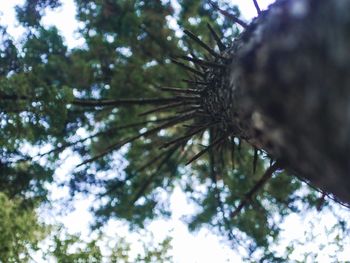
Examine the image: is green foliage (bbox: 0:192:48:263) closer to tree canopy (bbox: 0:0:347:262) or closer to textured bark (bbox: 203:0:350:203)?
tree canopy (bbox: 0:0:347:262)

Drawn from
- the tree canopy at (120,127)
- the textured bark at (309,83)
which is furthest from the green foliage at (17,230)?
the textured bark at (309,83)

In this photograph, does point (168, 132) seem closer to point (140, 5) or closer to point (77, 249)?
point (140, 5)

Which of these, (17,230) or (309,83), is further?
(17,230)

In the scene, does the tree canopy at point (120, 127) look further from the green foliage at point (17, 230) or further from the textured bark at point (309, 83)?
the textured bark at point (309, 83)

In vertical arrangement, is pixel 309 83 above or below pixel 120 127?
below

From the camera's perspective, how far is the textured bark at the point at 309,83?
2.94 ft

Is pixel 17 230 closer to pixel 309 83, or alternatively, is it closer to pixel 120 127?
pixel 120 127

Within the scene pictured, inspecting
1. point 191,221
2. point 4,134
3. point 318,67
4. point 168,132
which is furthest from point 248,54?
point 168,132

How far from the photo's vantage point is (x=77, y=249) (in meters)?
5.12

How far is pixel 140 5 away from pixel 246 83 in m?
5.69

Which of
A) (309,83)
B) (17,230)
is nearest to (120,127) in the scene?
Answer: (17,230)

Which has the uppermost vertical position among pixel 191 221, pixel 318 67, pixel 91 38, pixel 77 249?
pixel 91 38

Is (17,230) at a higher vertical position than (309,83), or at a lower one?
higher

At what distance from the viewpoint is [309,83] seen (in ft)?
3.04
